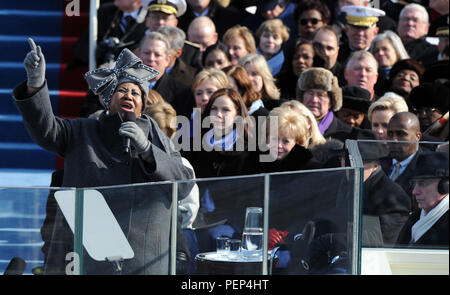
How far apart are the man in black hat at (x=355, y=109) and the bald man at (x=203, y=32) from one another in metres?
1.74

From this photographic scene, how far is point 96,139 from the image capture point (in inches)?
188

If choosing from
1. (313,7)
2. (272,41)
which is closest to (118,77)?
(272,41)

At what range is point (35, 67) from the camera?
456 cm

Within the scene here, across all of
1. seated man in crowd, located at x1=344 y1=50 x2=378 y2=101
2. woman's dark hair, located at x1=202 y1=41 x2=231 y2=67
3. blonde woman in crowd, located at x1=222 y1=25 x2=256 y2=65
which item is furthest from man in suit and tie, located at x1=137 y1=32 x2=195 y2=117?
seated man in crowd, located at x1=344 y1=50 x2=378 y2=101

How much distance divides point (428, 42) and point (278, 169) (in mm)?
2976

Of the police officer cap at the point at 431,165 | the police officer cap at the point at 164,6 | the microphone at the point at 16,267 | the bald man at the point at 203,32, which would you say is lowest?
the microphone at the point at 16,267

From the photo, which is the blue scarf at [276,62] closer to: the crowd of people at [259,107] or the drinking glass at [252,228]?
the crowd of people at [259,107]

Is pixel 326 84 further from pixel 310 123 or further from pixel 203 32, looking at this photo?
pixel 203 32

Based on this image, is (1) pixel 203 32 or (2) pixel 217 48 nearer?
(2) pixel 217 48

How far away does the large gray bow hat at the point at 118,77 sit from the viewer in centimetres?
493

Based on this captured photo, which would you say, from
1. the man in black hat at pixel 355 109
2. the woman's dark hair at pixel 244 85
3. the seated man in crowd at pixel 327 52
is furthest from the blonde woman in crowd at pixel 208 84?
the seated man in crowd at pixel 327 52

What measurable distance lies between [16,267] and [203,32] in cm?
505
